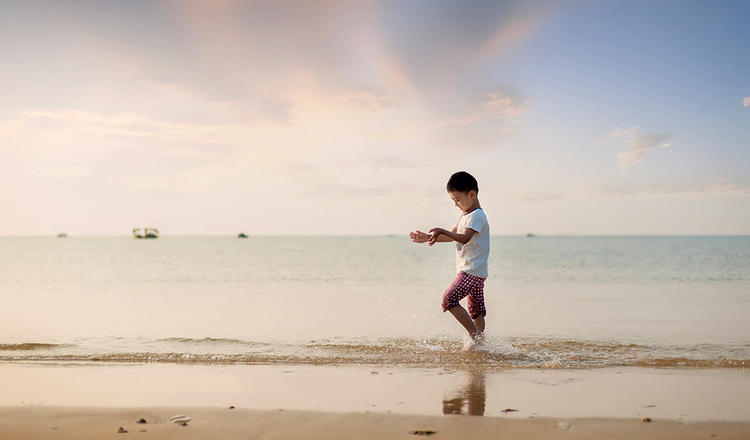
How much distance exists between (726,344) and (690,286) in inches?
386

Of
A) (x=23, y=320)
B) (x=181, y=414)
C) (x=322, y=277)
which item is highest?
(x=322, y=277)

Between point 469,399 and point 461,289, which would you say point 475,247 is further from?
point 469,399

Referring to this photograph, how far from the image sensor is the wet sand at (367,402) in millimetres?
3436

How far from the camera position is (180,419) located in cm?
371

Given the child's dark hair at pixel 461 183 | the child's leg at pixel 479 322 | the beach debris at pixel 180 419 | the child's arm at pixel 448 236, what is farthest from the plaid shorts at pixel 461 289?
the beach debris at pixel 180 419

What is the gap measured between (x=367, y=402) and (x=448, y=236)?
2300mm

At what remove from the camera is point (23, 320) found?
31.0 feet

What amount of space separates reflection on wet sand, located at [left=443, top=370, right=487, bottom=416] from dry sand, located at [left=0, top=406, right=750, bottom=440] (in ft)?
0.64

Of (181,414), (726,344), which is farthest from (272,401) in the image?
(726,344)

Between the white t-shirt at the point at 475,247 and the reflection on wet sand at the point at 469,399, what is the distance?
1546 millimetres

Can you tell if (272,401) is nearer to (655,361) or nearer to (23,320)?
(655,361)

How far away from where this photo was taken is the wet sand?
344 centimetres

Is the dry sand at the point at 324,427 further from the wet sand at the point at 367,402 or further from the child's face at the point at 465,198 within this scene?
the child's face at the point at 465,198

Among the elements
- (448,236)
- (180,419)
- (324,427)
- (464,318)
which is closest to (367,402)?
(324,427)
